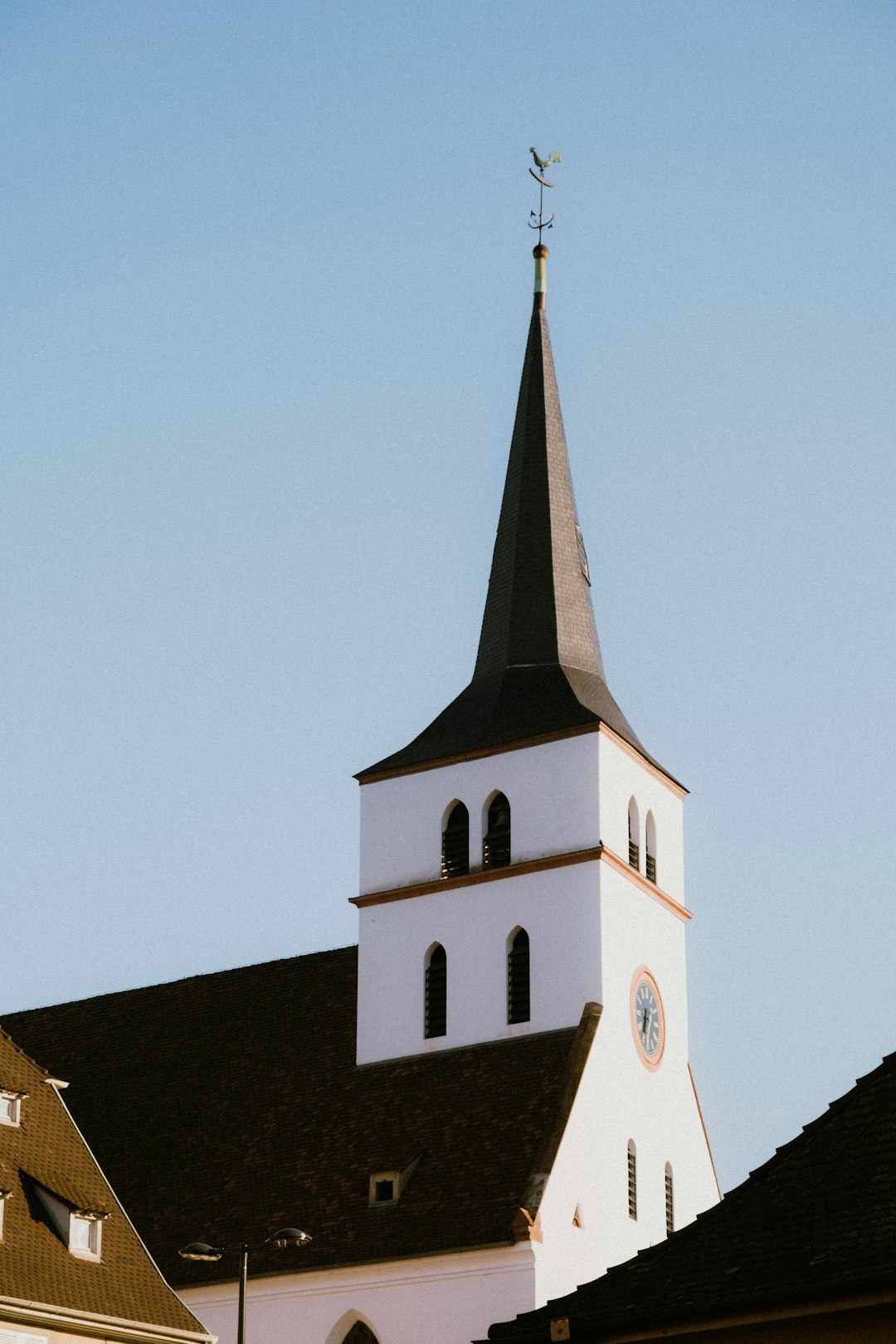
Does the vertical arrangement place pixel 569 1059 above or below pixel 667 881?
below

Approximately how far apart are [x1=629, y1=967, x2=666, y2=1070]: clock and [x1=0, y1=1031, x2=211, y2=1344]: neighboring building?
9.57 metres

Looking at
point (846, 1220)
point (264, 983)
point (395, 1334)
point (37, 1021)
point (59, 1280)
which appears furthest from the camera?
point (37, 1021)

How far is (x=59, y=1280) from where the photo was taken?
1125 inches

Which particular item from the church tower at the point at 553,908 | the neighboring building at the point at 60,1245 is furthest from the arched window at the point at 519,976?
the neighboring building at the point at 60,1245

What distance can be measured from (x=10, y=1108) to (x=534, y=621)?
15.2 m

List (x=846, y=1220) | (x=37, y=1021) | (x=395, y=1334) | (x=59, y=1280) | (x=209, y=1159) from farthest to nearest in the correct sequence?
(x=37, y=1021)
(x=209, y=1159)
(x=395, y=1334)
(x=59, y=1280)
(x=846, y=1220)

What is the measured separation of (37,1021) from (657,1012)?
13741 mm

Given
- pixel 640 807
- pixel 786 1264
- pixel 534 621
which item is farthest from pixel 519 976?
pixel 786 1264

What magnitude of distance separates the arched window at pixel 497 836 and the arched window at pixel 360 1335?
8.19 metres

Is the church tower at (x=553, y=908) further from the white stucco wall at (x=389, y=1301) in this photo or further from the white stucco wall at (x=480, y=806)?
the white stucco wall at (x=389, y=1301)

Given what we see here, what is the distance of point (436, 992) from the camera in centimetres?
3750

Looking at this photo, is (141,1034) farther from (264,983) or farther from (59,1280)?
(59,1280)

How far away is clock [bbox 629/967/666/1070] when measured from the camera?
36469 millimetres

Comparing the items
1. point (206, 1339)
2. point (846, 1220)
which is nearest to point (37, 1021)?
point (206, 1339)
